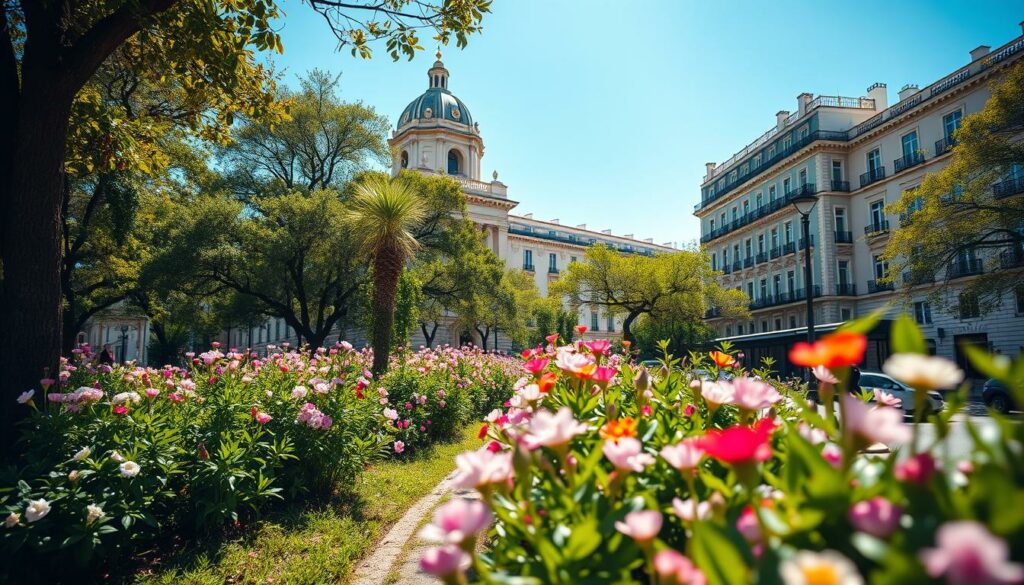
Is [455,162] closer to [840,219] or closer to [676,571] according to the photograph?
[840,219]

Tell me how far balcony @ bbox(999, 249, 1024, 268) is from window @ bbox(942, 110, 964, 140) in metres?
8.00

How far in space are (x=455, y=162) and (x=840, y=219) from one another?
Result: 34948 mm

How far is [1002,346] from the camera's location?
27.5 meters

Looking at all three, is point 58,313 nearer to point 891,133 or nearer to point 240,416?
point 240,416

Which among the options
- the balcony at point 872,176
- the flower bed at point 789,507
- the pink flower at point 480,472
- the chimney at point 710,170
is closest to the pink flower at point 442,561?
the flower bed at point 789,507

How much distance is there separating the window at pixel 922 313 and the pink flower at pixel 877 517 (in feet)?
125

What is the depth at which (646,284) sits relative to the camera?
32.6m

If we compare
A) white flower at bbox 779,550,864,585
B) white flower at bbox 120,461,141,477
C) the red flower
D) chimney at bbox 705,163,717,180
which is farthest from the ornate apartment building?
white flower at bbox 779,550,864,585

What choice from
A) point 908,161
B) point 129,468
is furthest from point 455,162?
point 129,468

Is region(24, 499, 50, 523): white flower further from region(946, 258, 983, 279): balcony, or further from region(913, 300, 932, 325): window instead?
region(913, 300, 932, 325): window

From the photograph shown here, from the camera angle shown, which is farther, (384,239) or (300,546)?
(384,239)

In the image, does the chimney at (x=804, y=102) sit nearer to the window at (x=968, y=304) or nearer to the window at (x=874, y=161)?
the window at (x=874, y=161)

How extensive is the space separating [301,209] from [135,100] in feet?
24.8

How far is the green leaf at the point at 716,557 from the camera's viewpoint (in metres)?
0.87
